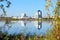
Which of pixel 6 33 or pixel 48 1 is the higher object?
pixel 48 1

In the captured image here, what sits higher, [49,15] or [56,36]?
[49,15]

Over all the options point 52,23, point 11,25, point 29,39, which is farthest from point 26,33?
point 52,23

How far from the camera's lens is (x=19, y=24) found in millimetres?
5766

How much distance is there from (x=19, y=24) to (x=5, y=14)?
834 mm

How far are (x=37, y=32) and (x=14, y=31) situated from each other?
0.63 meters

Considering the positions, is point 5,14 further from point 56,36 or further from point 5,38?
point 56,36

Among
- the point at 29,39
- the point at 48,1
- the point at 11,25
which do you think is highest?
the point at 48,1

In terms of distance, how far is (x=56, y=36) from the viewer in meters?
4.51

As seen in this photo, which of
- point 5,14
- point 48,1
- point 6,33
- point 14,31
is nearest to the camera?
point 48,1

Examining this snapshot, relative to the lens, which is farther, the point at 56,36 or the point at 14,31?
the point at 14,31

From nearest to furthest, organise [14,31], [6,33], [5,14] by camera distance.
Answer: [5,14] < [6,33] < [14,31]

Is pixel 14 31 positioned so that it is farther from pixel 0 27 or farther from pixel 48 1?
pixel 48 1

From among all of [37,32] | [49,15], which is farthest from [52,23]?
[37,32]

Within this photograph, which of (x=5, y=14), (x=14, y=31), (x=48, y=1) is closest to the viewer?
(x=48, y=1)
